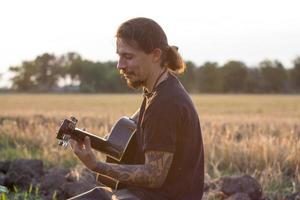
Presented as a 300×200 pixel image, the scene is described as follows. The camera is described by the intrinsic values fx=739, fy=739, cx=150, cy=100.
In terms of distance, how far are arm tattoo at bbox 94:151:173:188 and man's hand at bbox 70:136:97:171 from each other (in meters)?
0.06

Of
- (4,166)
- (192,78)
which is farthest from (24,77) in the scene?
(4,166)

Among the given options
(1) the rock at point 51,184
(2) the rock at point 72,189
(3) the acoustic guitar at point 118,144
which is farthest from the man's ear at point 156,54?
(1) the rock at point 51,184

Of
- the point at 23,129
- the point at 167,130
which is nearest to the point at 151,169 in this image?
the point at 167,130

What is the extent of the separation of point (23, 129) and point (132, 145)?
33.9 ft

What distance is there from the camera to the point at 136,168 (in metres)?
3.89

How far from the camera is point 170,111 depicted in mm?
3803

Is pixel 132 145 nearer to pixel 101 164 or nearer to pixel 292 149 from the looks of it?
pixel 101 164

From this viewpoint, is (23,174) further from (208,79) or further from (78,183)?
(208,79)

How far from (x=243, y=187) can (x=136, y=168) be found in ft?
9.70

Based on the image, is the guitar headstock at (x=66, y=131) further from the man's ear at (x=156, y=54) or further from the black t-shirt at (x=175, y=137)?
the man's ear at (x=156, y=54)

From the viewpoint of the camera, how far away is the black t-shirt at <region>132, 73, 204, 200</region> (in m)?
3.77

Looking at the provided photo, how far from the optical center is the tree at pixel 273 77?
93875 millimetres

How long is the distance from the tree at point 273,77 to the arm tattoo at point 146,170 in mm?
89718

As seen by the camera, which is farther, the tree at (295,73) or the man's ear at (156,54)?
the tree at (295,73)
